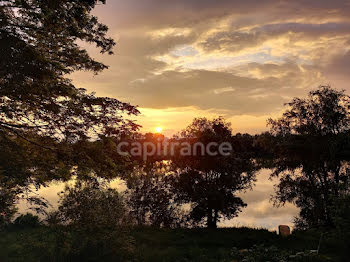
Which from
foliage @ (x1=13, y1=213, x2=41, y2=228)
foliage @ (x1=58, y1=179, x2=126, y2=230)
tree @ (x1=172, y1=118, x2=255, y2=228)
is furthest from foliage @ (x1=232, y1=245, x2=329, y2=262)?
foliage @ (x1=13, y1=213, x2=41, y2=228)

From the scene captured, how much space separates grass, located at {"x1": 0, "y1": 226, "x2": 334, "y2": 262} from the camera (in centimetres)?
1567

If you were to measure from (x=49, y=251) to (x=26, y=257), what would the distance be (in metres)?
1.36

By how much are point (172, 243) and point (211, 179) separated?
622cm

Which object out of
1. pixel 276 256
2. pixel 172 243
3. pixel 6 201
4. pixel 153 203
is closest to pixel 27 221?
pixel 153 203

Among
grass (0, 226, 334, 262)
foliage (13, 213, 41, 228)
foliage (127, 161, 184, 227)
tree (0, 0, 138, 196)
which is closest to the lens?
tree (0, 0, 138, 196)

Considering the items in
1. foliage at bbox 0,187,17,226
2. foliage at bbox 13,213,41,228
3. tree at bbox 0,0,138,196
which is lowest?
foliage at bbox 13,213,41,228

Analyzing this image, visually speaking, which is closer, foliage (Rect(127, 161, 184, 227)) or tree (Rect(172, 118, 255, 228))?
tree (Rect(172, 118, 255, 228))

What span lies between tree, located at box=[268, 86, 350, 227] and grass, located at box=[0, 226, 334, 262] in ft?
13.6

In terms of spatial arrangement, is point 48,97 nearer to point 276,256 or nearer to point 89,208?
point 89,208

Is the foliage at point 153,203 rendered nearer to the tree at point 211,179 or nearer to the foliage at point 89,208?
the tree at point 211,179

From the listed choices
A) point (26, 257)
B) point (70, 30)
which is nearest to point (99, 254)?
point (26, 257)

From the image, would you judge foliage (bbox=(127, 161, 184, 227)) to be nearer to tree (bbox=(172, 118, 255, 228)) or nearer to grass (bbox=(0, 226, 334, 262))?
tree (bbox=(172, 118, 255, 228))

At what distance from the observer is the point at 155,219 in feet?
82.0

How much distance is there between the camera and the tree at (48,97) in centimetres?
1148
